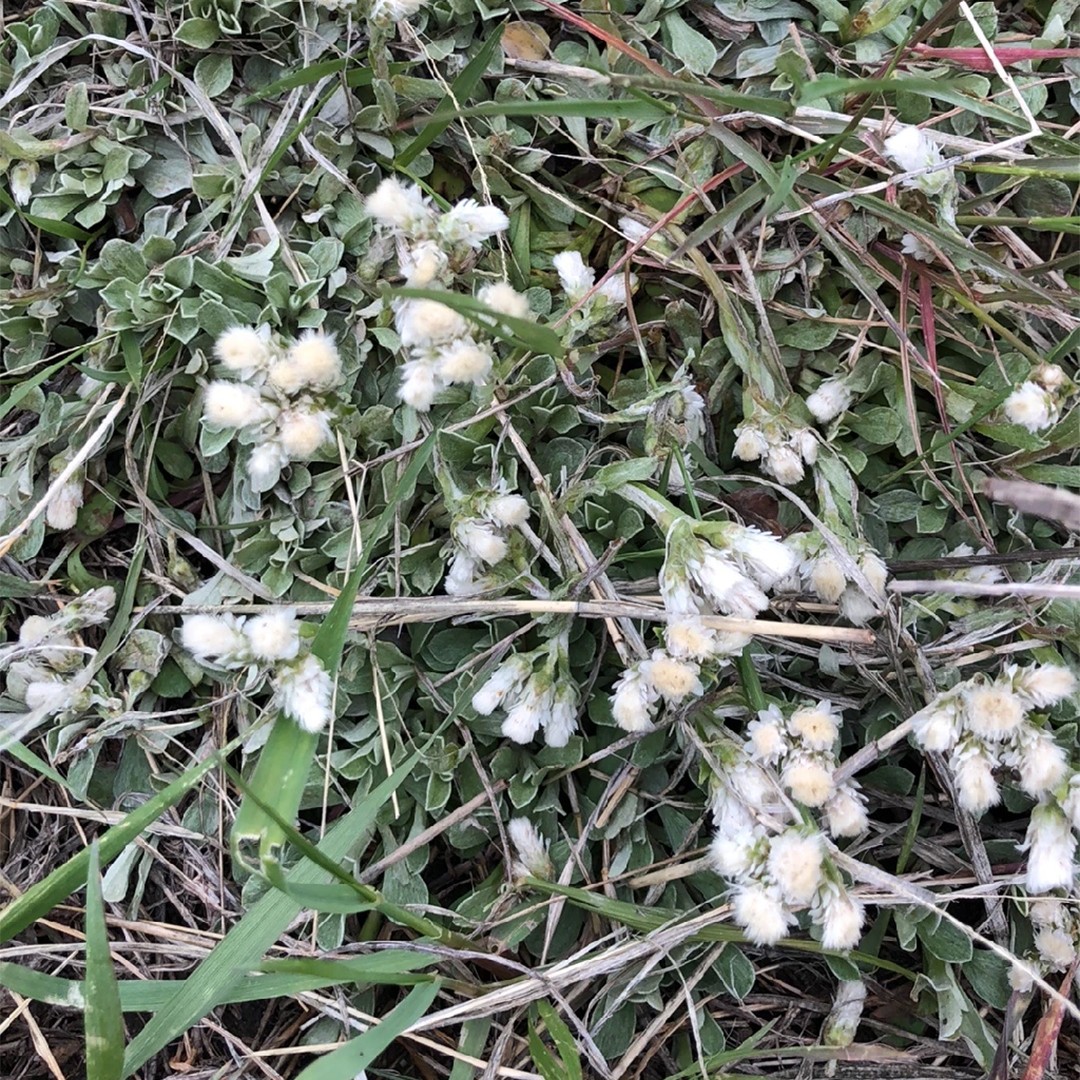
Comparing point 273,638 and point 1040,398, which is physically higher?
point 1040,398

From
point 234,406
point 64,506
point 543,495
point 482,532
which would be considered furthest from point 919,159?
point 64,506

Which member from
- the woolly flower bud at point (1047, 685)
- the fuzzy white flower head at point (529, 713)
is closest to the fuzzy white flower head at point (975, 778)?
the woolly flower bud at point (1047, 685)

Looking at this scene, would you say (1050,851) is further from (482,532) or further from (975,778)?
(482,532)

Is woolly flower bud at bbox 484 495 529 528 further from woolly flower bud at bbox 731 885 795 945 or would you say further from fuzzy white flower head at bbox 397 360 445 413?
woolly flower bud at bbox 731 885 795 945

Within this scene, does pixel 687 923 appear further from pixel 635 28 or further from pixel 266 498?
pixel 635 28

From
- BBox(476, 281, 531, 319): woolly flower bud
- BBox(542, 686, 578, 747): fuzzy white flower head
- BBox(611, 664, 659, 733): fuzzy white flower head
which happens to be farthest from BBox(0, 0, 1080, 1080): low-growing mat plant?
BBox(476, 281, 531, 319): woolly flower bud

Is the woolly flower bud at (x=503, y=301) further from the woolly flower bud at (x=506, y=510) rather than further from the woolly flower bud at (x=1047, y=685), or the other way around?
the woolly flower bud at (x=1047, y=685)

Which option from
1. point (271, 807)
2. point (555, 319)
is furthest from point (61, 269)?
point (271, 807)

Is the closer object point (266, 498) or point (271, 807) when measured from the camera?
point (271, 807)
